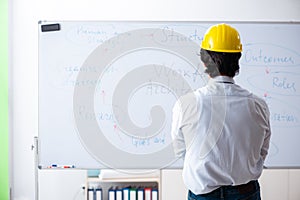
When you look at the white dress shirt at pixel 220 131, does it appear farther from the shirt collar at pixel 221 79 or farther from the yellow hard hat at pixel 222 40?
the yellow hard hat at pixel 222 40

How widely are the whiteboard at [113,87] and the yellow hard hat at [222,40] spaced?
771 millimetres

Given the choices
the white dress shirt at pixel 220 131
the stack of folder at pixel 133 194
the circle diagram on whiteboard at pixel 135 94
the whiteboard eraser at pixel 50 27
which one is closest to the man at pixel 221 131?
the white dress shirt at pixel 220 131

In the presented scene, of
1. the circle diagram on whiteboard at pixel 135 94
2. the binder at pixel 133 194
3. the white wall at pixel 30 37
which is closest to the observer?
the circle diagram on whiteboard at pixel 135 94

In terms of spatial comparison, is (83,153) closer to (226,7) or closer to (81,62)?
(81,62)

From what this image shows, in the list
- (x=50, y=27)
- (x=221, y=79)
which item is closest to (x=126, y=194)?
(x=50, y=27)

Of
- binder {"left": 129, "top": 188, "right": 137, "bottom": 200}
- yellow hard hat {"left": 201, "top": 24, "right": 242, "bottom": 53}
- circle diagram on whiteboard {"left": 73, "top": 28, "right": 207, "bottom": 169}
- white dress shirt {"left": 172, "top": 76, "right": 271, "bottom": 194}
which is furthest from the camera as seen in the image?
binder {"left": 129, "top": 188, "right": 137, "bottom": 200}

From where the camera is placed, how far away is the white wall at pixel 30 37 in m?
3.41

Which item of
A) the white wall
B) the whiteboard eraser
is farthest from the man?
the white wall

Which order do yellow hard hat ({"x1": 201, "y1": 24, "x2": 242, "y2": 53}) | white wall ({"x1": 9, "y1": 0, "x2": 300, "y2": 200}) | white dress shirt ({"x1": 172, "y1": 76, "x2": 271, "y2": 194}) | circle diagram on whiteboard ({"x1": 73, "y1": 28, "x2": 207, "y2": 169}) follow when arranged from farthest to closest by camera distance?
1. white wall ({"x1": 9, "y1": 0, "x2": 300, "y2": 200})
2. circle diagram on whiteboard ({"x1": 73, "y1": 28, "x2": 207, "y2": 169})
3. yellow hard hat ({"x1": 201, "y1": 24, "x2": 242, "y2": 53})
4. white dress shirt ({"x1": 172, "y1": 76, "x2": 271, "y2": 194})

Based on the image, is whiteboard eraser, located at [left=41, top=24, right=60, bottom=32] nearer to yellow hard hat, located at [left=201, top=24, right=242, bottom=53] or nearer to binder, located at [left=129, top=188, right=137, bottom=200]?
yellow hard hat, located at [left=201, top=24, right=242, bottom=53]

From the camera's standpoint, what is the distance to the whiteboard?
8.52ft

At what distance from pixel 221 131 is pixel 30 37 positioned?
7.19 ft

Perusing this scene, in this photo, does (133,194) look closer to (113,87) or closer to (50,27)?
(113,87)

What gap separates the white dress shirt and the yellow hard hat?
0.45 feet
